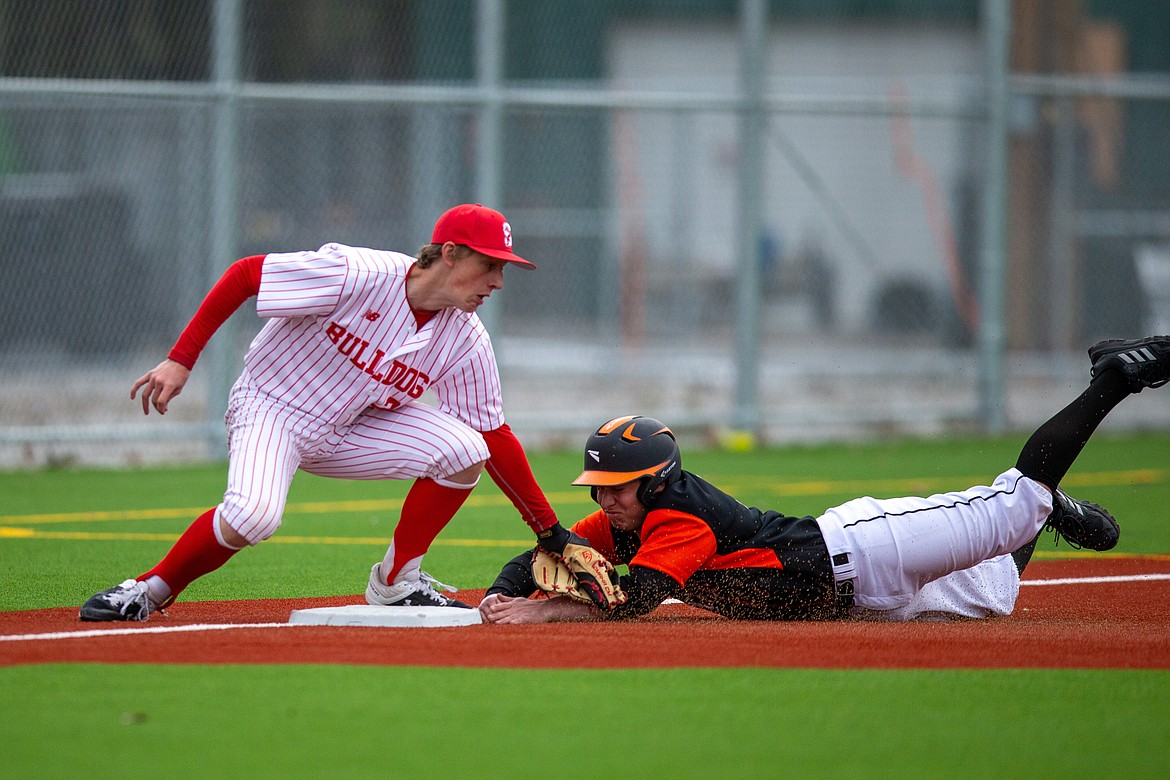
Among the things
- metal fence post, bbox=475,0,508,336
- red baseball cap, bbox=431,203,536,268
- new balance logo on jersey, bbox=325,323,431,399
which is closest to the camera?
red baseball cap, bbox=431,203,536,268

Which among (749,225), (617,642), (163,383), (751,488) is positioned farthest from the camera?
(749,225)

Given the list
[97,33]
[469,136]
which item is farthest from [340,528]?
[469,136]

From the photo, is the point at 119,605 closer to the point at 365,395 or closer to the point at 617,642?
the point at 365,395

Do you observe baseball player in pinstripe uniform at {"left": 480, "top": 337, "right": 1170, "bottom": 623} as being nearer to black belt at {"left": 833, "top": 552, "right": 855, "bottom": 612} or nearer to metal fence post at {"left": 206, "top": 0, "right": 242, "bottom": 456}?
black belt at {"left": 833, "top": 552, "right": 855, "bottom": 612}

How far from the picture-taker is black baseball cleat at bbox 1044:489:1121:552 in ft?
19.1

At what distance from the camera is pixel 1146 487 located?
1048cm

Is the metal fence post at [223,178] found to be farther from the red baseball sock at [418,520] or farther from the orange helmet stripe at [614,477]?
the orange helmet stripe at [614,477]

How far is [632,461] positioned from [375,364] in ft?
2.95

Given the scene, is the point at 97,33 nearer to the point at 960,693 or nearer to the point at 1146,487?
the point at 1146,487

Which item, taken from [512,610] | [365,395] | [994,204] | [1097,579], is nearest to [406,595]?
[512,610]

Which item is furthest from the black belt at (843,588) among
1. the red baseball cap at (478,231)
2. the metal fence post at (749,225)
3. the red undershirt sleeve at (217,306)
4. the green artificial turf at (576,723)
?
the metal fence post at (749,225)

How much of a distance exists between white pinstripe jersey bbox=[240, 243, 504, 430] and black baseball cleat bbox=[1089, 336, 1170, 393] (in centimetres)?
221

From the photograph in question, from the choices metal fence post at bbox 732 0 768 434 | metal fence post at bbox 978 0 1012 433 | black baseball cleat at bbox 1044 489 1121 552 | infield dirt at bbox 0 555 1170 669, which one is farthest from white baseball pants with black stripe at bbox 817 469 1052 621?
metal fence post at bbox 978 0 1012 433

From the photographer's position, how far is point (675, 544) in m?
5.11
